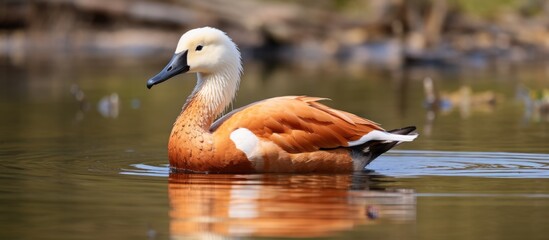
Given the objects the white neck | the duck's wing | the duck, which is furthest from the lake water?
the white neck

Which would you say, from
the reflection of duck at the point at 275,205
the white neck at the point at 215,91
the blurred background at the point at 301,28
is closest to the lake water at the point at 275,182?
the reflection of duck at the point at 275,205

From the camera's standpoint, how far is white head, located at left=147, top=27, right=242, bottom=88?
33.3 feet

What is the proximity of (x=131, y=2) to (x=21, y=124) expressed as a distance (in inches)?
789

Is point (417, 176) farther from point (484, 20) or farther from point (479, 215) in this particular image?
point (484, 20)

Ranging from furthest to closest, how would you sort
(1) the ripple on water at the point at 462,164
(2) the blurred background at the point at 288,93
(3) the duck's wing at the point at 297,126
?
(1) the ripple on water at the point at 462,164 → (3) the duck's wing at the point at 297,126 → (2) the blurred background at the point at 288,93

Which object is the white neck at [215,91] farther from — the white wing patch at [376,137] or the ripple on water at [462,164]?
the ripple on water at [462,164]

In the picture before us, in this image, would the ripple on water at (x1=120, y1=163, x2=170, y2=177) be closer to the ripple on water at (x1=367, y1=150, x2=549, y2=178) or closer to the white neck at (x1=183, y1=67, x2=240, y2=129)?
the white neck at (x1=183, y1=67, x2=240, y2=129)

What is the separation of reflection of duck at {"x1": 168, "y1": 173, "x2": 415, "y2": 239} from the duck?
17 cm

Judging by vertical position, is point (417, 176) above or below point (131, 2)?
below

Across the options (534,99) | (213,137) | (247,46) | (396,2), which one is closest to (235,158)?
(213,137)

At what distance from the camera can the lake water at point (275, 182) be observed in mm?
7125

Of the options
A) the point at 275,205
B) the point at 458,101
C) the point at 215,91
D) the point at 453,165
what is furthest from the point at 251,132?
the point at 458,101

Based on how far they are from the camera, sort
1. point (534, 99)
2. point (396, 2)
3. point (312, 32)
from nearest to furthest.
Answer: point (534, 99), point (396, 2), point (312, 32)

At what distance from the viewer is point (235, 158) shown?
9570 mm
